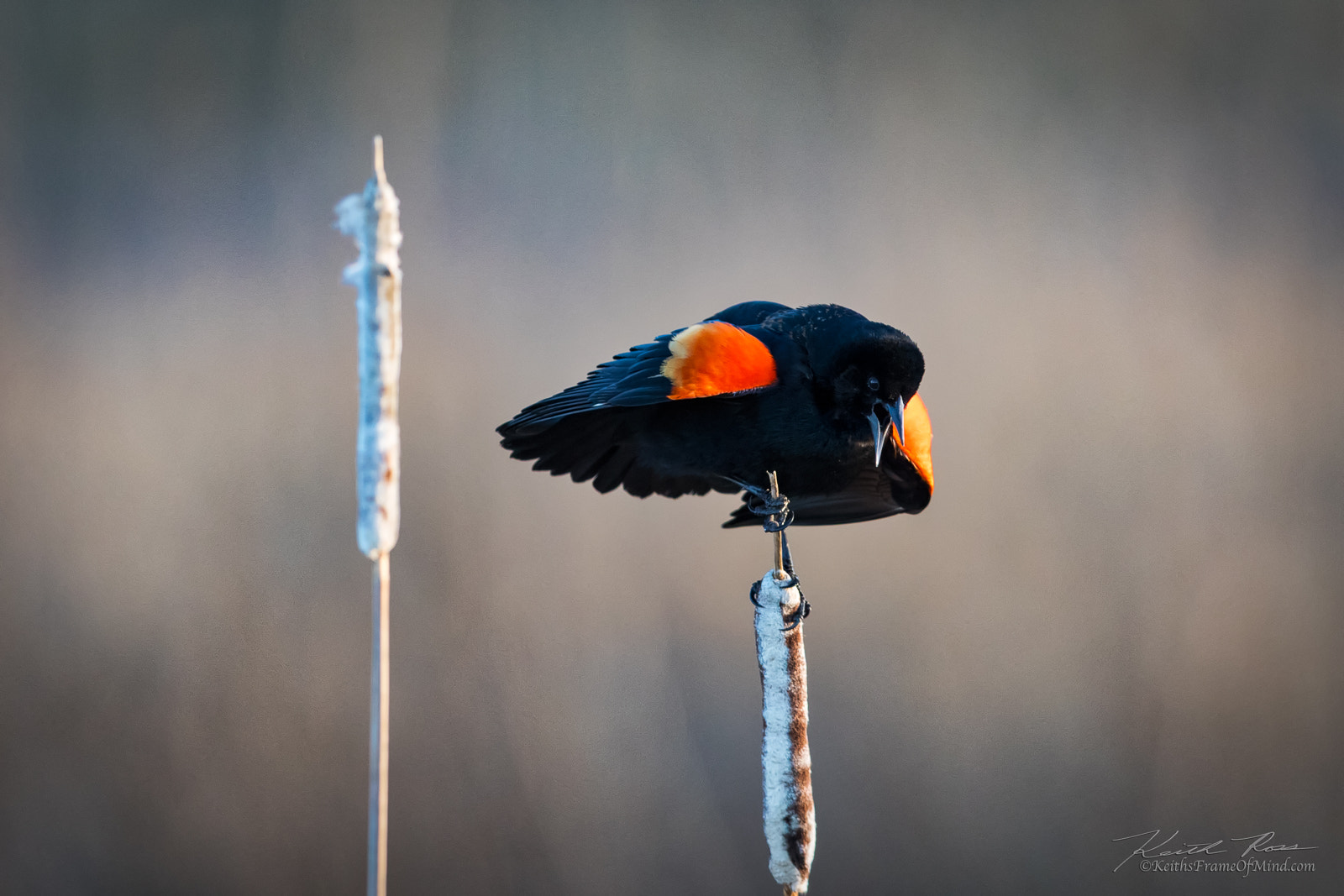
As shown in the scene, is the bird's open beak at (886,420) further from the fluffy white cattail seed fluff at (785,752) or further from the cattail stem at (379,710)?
the cattail stem at (379,710)

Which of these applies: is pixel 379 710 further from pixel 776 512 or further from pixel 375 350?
pixel 776 512

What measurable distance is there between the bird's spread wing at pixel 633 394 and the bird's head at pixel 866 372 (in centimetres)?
5

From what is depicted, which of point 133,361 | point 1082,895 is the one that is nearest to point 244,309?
point 133,361

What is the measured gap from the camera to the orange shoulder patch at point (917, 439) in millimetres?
903

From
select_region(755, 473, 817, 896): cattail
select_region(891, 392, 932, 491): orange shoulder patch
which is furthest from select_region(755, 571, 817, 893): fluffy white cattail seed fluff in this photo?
select_region(891, 392, 932, 491): orange shoulder patch

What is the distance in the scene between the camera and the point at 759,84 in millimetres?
1507

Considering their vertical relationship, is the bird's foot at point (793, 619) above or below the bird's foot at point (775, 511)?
below

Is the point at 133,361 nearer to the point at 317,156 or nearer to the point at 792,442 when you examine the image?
the point at 317,156

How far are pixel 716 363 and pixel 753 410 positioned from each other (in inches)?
2.6

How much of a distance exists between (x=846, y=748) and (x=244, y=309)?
3.68 feet

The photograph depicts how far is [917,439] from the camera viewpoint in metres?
0.92
